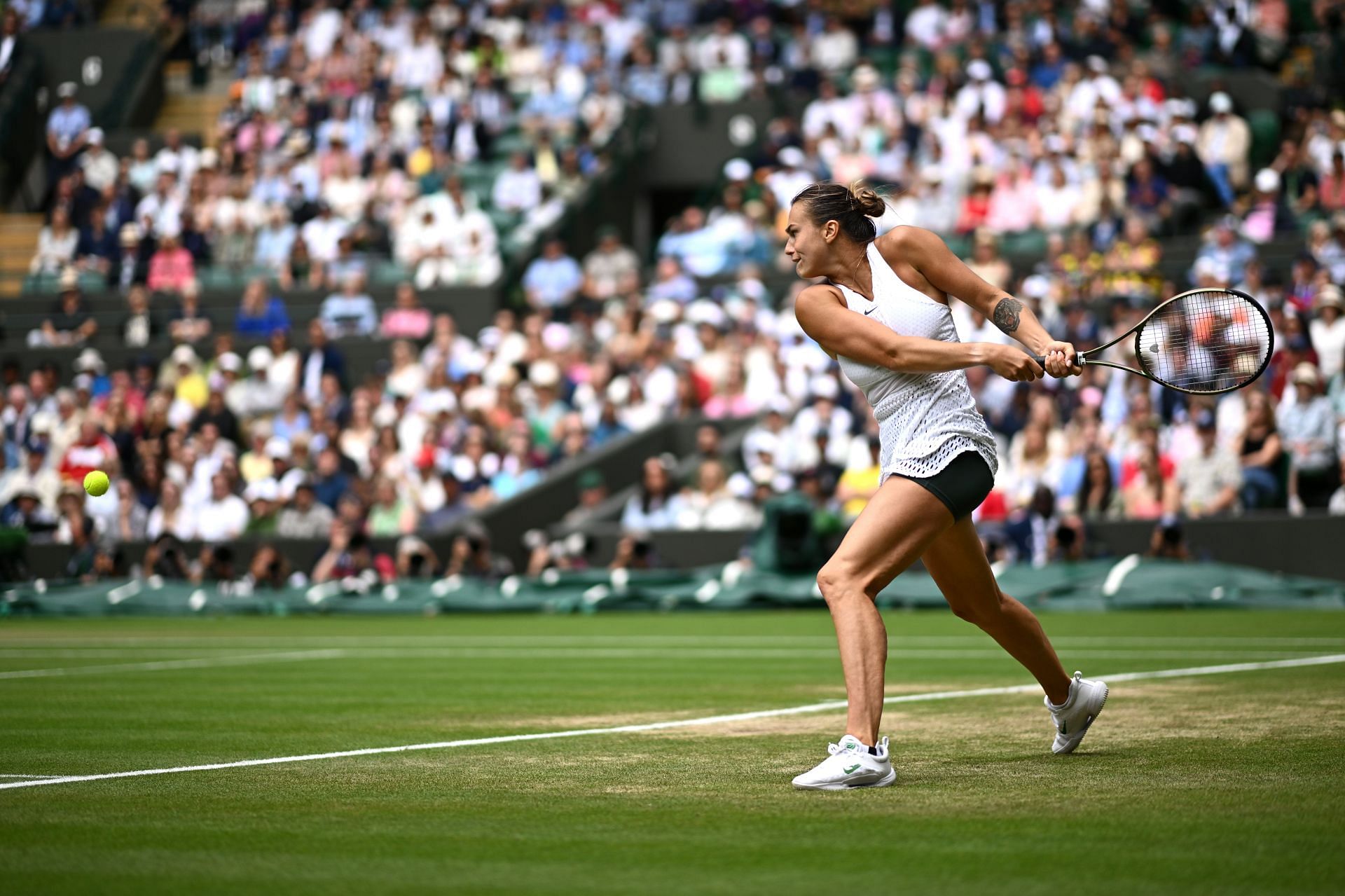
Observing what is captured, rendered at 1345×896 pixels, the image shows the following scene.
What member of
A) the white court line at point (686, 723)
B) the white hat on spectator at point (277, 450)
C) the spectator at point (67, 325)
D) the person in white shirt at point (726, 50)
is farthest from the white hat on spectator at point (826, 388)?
the spectator at point (67, 325)

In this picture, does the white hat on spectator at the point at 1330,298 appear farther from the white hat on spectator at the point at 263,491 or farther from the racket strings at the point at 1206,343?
the racket strings at the point at 1206,343

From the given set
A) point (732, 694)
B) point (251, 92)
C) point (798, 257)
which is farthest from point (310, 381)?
point (798, 257)

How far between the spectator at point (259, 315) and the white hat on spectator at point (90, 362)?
1.92m

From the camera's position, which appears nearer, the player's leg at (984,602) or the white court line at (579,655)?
the player's leg at (984,602)

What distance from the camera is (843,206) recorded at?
643 cm

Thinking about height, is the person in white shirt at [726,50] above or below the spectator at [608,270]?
above

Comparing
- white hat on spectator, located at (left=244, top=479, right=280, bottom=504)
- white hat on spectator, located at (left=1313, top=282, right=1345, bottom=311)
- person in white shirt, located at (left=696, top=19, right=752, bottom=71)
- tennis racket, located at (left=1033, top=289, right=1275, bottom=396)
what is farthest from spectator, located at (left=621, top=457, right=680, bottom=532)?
tennis racket, located at (left=1033, top=289, right=1275, bottom=396)

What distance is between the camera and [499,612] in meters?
19.0

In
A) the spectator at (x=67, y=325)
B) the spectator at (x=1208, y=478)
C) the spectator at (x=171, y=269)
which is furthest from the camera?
the spectator at (x=171, y=269)

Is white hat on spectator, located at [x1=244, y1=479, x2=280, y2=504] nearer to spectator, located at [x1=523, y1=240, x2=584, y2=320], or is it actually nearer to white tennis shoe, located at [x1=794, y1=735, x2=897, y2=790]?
spectator, located at [x1=523, y1=240, x2=584, y2=320]

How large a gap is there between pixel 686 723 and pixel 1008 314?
2.79m

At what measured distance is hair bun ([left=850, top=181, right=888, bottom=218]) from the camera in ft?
21.1

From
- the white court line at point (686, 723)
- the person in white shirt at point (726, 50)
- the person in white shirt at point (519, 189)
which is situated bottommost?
the white court line at point (686, 723)

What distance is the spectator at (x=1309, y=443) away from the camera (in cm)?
1775
